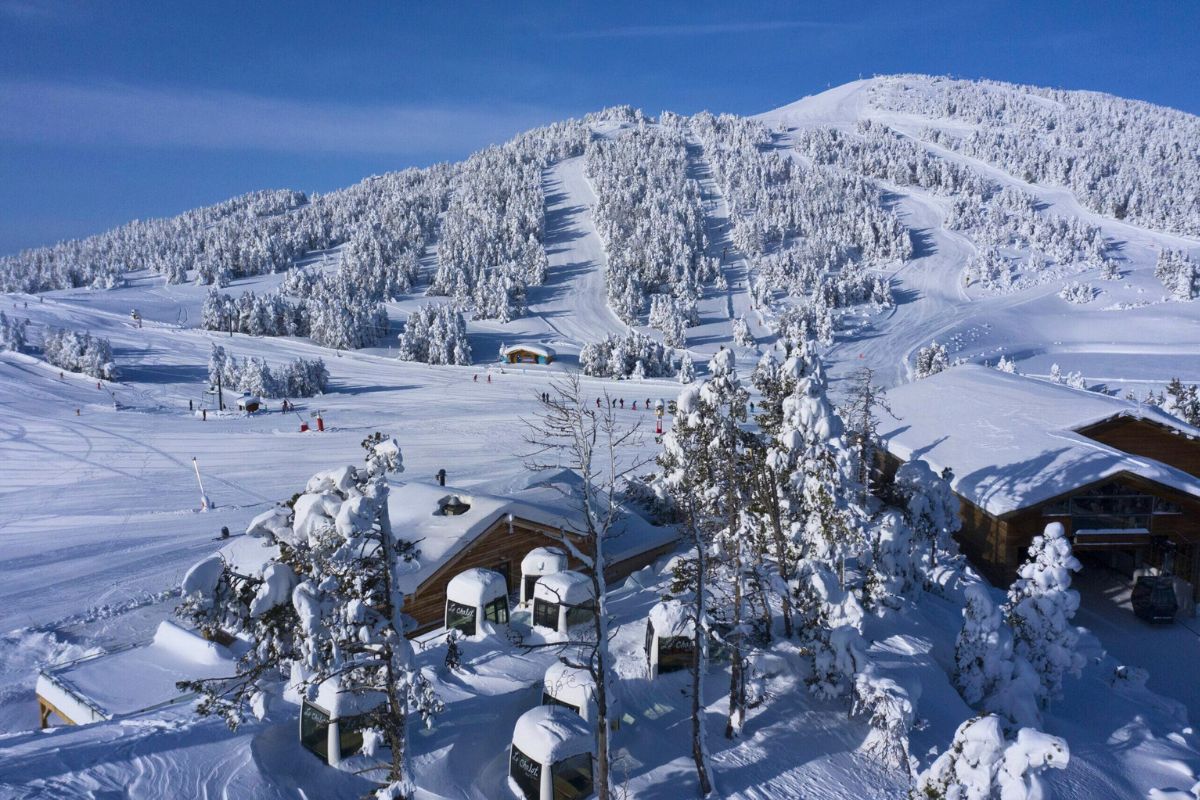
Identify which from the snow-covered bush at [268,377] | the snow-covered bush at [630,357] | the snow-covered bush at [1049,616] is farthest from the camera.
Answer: the snow-covered bush at [630,357]

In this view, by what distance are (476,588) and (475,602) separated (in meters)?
0.31

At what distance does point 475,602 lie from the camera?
15.8 m

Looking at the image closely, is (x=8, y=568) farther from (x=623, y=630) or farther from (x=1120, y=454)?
(x=1120, y=454)

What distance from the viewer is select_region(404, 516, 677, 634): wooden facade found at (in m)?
17.5

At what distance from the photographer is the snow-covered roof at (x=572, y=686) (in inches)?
461

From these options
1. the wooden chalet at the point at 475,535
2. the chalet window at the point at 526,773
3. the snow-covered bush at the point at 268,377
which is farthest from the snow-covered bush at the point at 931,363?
the chalet window at the point at 526,773

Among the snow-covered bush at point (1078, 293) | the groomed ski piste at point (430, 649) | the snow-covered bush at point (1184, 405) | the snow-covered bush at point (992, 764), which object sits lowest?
the groomed ski piste at point (430, 649)

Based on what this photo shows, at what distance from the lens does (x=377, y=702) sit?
34.7 ft

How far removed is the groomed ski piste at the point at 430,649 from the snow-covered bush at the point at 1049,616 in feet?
4.15

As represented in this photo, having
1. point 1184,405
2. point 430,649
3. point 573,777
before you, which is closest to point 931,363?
point 1184,405

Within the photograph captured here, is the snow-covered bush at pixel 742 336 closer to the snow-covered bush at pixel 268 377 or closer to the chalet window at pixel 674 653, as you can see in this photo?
the snow-covered bush at pixel 268 377

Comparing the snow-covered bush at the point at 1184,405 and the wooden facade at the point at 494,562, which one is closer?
the wooden facade at the point at 494,562

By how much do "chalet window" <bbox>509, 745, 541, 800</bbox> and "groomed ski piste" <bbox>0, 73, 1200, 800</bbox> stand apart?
547mm

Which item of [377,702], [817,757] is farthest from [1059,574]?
[377,702]
